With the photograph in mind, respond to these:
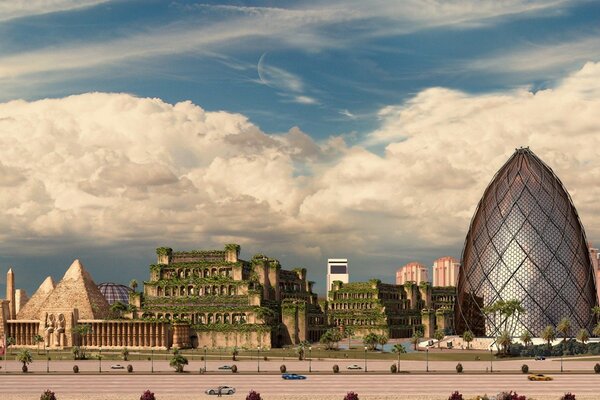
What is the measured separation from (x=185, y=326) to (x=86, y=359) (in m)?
29.4

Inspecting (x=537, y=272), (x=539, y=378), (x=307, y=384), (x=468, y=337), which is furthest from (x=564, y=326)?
(x=307, y=384)

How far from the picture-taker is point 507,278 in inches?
7712

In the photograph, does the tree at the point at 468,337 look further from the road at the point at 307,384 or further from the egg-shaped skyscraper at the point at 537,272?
the road at the point at 307,384

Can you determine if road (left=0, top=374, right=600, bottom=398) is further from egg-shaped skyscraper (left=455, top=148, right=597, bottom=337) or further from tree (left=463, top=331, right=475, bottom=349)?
egg-shaped skyscraper (left=455, top=148, right=597, bottom=337)

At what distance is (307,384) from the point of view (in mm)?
106500

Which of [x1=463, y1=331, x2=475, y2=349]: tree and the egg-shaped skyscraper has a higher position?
the egg-shaped skyscraper

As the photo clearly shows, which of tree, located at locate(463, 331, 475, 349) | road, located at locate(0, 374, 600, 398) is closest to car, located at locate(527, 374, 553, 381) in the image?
road, located at locate(0, 374, 600, 398)

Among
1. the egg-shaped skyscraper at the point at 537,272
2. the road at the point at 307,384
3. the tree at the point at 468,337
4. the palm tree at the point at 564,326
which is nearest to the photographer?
the road at the point at 307,384

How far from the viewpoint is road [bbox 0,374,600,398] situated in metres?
97.6

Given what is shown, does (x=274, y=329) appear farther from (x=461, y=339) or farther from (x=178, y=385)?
(x=178, y=385)

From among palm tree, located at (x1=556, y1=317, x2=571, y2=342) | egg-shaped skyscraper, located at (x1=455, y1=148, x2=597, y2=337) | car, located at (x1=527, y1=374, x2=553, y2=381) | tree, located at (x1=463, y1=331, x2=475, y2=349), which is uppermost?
egg-shaped skyscraper, located at (x1=455, y1=148, x2=597, y2=337)

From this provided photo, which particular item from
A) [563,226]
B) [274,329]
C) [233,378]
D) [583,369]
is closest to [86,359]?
[274,329]

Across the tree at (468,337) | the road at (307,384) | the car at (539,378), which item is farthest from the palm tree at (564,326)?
the car at (539,378)

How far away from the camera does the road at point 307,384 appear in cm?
9762
